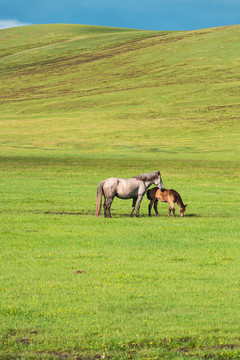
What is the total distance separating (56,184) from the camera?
4000cm

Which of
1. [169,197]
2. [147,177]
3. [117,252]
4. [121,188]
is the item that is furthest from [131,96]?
[117,252]

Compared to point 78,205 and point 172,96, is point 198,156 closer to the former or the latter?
point 78,205

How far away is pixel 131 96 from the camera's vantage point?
129 m

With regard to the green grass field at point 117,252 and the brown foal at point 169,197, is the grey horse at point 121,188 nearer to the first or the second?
the brown foal at point 169,197

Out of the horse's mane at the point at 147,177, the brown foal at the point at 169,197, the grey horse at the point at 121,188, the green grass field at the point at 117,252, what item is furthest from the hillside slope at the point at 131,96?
the grey horse at the point at 121,188

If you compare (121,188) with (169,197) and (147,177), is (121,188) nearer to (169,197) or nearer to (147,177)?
(147,177)

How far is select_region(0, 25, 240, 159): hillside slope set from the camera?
8593 centimetres

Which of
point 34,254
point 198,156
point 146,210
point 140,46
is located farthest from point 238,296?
point 140,46

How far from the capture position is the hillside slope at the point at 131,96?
85.9 m

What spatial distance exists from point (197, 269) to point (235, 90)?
115445 millimetres

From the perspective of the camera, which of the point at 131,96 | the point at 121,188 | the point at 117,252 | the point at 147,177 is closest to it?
the point at 117,252

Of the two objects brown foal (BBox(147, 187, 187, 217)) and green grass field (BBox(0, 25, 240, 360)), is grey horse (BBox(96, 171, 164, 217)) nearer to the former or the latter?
brown foal (BBox(147, 187, 187, 217))

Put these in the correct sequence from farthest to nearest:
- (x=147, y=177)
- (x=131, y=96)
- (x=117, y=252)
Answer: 1. (x=131, y=96)
2. (x=147, y=177)
3. (x=117, y=252)

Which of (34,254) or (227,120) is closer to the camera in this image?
(34,254)
